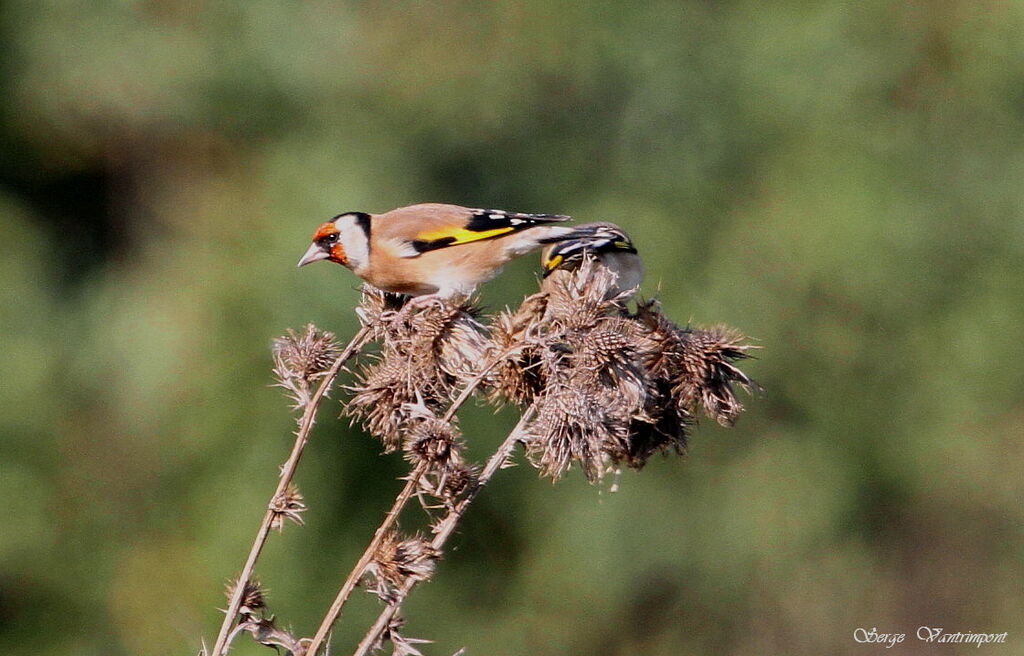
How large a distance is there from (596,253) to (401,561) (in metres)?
2.99

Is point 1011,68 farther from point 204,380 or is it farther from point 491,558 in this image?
point 204,380

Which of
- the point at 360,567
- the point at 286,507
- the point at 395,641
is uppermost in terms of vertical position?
the point at 286,507

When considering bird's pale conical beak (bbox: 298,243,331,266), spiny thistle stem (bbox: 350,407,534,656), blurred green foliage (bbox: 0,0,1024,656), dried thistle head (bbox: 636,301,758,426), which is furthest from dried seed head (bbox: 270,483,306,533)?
blurred green foliage (bbox: 0,0,1024,656)

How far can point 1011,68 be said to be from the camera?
395 inches

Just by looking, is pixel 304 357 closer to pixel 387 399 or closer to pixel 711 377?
pixel 387 399

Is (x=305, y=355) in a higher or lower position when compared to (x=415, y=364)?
lower

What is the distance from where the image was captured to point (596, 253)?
562cm

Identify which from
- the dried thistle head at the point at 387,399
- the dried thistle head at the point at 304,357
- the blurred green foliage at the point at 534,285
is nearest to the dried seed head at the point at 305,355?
the dried thistle head at the point at 304,357

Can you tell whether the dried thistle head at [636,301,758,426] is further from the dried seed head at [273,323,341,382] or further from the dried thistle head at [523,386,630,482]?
the dried seed head at [273,323,341,382]

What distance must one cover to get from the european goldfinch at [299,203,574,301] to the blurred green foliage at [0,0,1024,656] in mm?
2559

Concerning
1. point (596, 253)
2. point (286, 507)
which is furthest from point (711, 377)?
point (596, 253)

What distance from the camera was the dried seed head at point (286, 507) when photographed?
9.29 feet

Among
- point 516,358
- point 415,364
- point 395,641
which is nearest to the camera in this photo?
point 395,641

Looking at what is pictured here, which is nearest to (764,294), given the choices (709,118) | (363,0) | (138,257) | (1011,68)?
(709,118)
